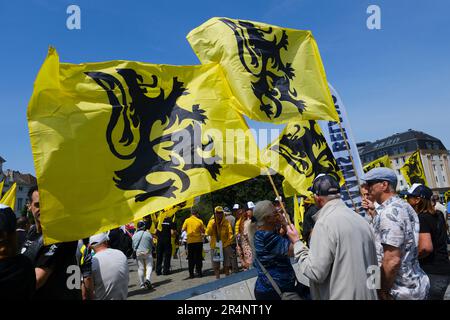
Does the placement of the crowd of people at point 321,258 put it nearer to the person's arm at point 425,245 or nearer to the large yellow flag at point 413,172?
the person's arm at point 425,245

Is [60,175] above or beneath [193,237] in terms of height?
above

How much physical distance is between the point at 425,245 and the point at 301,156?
3.12m

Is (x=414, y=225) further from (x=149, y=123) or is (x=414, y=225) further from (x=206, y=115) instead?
(x=149, y=123)

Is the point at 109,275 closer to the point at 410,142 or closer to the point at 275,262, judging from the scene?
the point at 275,262

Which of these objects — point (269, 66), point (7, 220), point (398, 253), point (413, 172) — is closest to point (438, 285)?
point (398, 253)

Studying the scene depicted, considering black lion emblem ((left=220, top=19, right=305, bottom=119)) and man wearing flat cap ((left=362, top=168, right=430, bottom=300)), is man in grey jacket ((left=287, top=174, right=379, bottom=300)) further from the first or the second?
black lion emblem ((left=220, top=19, right=305, bottom=119))

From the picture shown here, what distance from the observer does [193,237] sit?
1157 centimetres

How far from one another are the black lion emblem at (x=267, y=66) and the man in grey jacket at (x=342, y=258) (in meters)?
2.18

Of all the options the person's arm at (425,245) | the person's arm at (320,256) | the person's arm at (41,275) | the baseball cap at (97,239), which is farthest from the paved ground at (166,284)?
the person's arm at (320,256)

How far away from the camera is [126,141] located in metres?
3.88

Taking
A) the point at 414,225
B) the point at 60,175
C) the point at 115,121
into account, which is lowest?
the point at 414,225

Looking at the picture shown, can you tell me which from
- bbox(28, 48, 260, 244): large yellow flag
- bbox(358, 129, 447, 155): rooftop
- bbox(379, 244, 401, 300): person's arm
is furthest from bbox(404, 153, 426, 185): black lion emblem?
bbox(358, 129, 447, 155): rooftop
